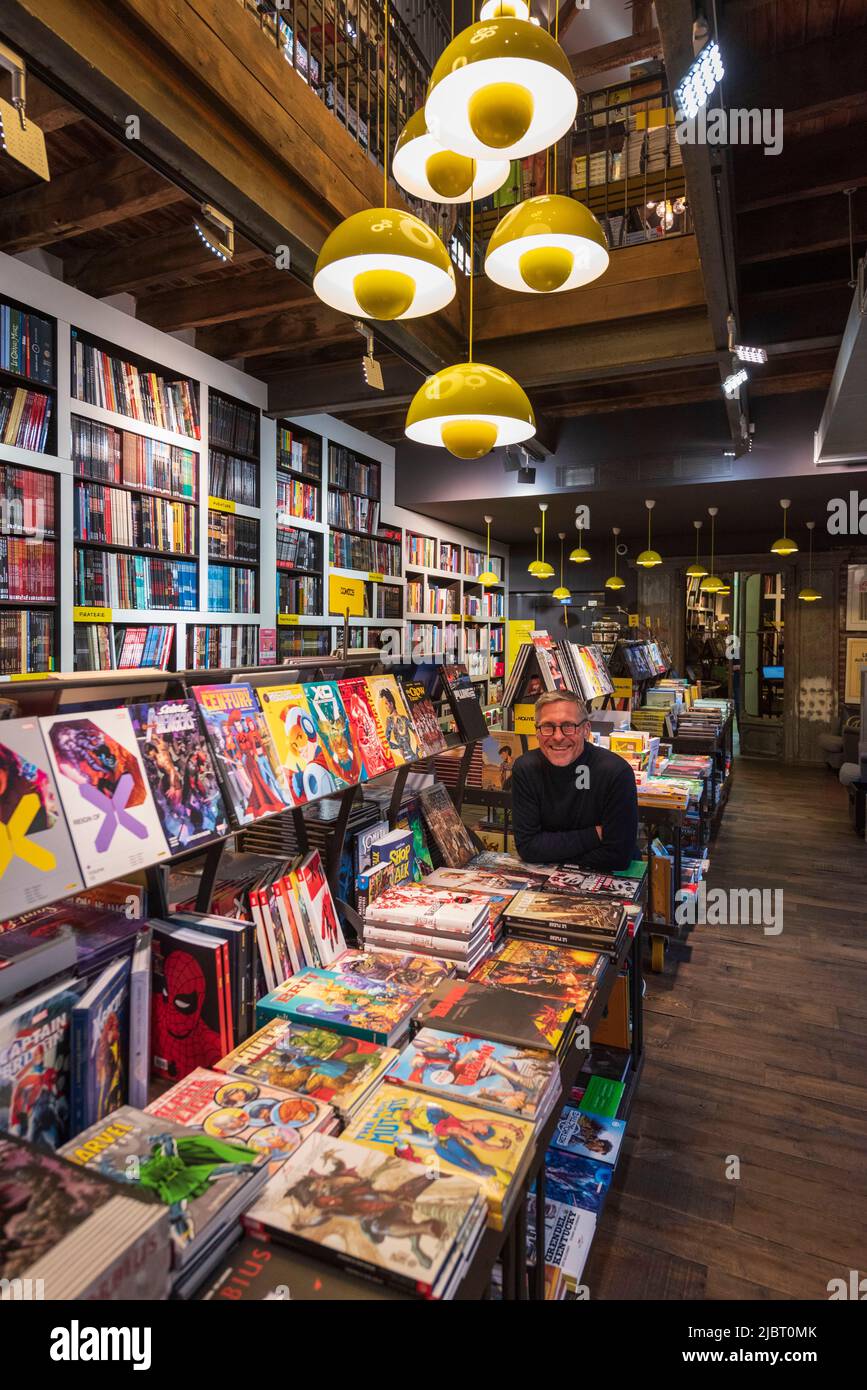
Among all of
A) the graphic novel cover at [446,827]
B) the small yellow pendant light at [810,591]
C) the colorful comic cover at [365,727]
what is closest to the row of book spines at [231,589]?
the graphic novel cover at [446,827]

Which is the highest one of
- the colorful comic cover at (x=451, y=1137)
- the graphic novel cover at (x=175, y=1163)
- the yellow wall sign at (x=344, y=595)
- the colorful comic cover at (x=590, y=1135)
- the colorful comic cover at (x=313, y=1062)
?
the yellow wall sign at (x=344, y=595)

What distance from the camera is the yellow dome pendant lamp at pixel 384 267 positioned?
67.3 inches

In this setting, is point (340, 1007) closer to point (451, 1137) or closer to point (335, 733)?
point (451, 1137)

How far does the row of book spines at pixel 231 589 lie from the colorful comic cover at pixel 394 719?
2.78 metres

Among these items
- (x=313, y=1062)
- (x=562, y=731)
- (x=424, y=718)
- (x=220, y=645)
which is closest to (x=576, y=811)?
(x=562, y=731)

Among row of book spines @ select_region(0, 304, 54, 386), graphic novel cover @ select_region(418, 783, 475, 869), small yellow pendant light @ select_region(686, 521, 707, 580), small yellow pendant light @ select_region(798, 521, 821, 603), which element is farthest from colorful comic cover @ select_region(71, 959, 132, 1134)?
small yellow pendant light @ select_region(798, 521, 821, 603)

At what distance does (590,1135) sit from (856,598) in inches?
386

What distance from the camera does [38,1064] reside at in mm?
1113

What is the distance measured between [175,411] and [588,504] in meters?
4.57

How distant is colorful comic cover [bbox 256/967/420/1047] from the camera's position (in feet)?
4.86

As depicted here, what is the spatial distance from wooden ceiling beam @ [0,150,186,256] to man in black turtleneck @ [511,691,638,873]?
2.63 metres

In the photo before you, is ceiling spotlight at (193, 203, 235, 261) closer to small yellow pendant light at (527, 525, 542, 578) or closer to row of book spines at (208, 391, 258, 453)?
row of book spines at (208, 391, 258, 453)

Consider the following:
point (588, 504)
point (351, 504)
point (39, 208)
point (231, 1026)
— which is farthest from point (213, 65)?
point (588, 504)

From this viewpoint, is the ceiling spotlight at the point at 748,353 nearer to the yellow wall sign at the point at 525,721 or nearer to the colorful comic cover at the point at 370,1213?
the yellow wall sign at the point at 525,721
